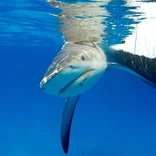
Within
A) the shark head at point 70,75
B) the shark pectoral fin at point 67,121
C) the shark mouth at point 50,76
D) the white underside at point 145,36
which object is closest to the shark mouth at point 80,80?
the shark head at point 70,75

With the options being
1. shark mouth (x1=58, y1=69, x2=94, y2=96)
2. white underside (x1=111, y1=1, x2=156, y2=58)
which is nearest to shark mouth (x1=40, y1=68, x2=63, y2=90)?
shark mouth (x1=58, y1=69, x2=94, y2=96)

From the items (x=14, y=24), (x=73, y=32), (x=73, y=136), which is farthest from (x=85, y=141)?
(x=73, y=32)

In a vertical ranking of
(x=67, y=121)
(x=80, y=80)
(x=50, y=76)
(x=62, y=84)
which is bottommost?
(x=67, y=121)

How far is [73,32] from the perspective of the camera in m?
14.2

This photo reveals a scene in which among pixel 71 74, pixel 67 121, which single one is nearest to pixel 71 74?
pixel 71 74

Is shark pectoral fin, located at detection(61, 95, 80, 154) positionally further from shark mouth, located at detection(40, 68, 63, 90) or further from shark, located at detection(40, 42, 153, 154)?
shark mouth, located at detection(40, 68, 63, 90)

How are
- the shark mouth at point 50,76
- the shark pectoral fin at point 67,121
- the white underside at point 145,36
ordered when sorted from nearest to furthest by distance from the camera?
the shark mouth at point 50,76
the shark pectoral fin at point 67,121
the white underside at point 145,36

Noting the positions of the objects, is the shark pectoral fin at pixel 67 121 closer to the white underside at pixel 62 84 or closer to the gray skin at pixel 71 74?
the gray skin at pixel 71 74

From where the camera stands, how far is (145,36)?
37.1ft

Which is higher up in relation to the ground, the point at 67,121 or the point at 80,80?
the point at 80,80

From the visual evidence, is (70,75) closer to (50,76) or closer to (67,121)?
(50,76)

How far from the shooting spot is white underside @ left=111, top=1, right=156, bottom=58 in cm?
968

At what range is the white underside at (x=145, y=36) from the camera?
9.68 meters

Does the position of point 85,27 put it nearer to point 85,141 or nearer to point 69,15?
point 69,15
